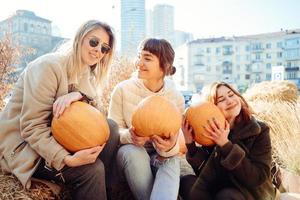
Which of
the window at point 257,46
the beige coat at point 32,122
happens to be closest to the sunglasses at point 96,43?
the beige coat at point 32,122

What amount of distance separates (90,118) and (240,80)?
73625 mm

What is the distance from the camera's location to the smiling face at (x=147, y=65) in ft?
9.25

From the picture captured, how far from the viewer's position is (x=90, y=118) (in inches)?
88.1

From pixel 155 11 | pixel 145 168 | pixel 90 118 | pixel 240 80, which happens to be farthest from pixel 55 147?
pixel 240 80

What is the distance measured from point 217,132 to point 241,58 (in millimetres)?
73051

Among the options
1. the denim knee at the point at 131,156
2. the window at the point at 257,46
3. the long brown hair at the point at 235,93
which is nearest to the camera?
the denim knee at the point at 131,156

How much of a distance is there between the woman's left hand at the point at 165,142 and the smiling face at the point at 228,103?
15.1 inches

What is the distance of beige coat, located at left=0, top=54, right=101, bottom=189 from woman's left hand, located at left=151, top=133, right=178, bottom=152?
0.58 m

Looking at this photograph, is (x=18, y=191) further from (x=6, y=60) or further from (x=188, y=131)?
(x=6, y=60)

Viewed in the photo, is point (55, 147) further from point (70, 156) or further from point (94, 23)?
point (94, 23)

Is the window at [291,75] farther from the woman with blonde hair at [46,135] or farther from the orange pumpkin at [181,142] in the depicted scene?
the woman with blonde hair at [46,135]

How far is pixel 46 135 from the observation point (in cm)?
216

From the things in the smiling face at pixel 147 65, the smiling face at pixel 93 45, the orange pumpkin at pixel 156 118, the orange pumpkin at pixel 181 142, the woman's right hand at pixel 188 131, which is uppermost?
the smiling face at pixel 93 45

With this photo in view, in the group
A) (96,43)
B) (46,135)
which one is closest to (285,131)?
(96,43)
